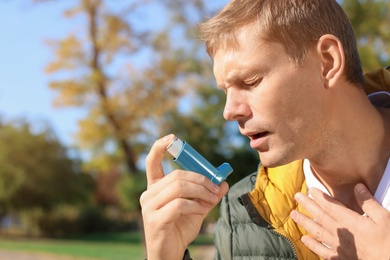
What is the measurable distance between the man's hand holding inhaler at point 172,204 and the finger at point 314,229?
12.2 inches

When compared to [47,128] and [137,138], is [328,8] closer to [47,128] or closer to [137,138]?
[137,138]

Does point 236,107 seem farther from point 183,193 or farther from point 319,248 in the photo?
point 319,248

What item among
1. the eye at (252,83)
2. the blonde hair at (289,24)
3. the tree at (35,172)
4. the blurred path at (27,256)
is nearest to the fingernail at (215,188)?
the eye at (252,83)

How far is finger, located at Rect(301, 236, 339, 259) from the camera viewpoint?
5.98 feet

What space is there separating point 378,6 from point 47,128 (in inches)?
1049

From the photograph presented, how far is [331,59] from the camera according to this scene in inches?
73.4

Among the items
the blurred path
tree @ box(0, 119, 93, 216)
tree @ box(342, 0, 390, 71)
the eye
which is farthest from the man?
tree @ box(0, 119, 93, 216)

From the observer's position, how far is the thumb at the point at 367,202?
1.74 m

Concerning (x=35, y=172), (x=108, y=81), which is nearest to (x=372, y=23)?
(x=108, y=81)

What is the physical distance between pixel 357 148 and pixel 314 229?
30 cm

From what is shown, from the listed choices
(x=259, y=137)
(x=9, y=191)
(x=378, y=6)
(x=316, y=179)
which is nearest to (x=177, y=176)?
(x=259, y=137)

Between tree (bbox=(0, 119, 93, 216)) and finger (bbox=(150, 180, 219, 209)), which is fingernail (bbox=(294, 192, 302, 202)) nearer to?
finger (bbox=(150, 180, 219, 209))

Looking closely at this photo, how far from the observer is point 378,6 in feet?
40.8

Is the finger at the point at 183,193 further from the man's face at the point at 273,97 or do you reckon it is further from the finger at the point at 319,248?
the finger at the point at 319,248
